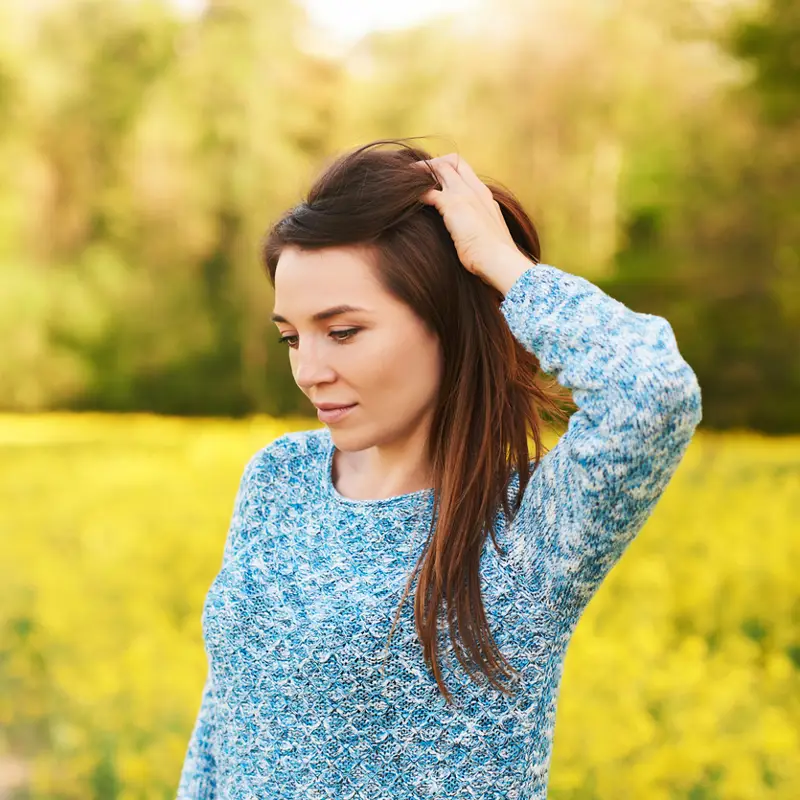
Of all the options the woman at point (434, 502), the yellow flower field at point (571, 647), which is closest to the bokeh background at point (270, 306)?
the yellow flower field at point (571, 647)

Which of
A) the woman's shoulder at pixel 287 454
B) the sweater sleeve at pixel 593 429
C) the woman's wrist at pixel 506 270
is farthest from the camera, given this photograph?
the woman's shoulder at pixel 287 454

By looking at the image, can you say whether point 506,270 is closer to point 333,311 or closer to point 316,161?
point 333,311

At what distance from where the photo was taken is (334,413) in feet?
4.06

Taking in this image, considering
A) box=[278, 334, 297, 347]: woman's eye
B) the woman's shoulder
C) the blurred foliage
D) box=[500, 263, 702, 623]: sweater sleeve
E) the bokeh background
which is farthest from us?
the blurred foliage

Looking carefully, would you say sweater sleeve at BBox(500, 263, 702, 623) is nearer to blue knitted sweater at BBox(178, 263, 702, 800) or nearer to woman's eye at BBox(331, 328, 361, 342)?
blue knitted sweater at BBox(178, 263, 702, 800)

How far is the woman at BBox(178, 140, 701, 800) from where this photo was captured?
3.67ft

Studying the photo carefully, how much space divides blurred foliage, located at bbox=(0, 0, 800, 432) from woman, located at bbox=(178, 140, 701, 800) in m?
5.98

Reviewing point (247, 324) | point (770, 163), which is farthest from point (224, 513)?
point (247, 324)

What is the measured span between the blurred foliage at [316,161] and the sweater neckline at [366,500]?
588 cm

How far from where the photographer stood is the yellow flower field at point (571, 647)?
2580 mm

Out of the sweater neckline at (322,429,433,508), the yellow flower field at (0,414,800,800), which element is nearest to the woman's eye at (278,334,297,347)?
the sweater neckline at (322,429,433,508)

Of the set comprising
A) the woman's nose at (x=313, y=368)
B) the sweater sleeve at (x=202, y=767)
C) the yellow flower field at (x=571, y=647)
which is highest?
the woman's nose at (x=313, y=368)

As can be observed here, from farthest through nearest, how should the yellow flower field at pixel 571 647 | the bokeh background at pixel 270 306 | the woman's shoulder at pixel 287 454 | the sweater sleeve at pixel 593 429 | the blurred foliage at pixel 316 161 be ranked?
the blurred foliage at pixel 316 161 → the bokeh background at pixel 270 306 → the yellow flower field at pixel 571 647 → the woman's shoulder at pixel 287 454 → the sweater sleeve at pixel 593 429

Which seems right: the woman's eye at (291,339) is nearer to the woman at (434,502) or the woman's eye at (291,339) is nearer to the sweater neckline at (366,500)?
the woman at (434,502)
